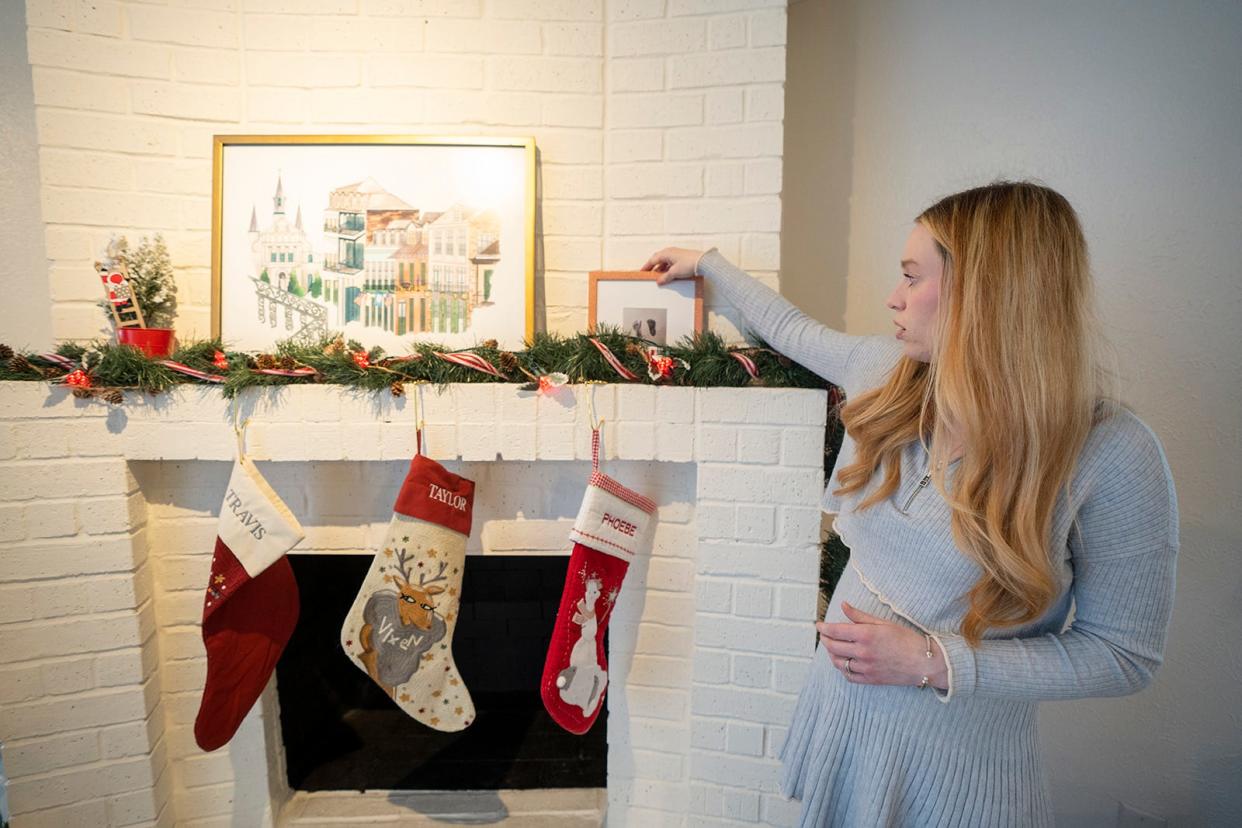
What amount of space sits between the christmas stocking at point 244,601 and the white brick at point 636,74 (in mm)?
1286

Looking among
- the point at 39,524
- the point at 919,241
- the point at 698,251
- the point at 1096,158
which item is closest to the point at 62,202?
the point at 39,524

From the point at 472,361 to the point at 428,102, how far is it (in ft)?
2.35

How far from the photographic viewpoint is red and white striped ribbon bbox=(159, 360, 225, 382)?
1406 mm

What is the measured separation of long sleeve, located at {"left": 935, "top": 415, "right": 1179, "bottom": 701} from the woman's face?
302mm

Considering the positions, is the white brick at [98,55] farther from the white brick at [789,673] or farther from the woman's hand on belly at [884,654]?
the white brick at [789,673]

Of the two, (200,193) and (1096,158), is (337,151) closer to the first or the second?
(200,193)

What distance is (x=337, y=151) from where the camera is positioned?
1535 millimetres

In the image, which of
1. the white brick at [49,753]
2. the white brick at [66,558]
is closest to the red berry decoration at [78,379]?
the white brick at [66,558]

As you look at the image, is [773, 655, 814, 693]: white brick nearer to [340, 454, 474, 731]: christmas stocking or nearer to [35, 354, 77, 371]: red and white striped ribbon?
[340, 454, 474, 731]: christmas stocking

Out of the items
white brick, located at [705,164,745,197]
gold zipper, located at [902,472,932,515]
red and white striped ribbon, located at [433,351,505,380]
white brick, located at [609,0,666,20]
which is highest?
white brick, located at [609,0,666,20]

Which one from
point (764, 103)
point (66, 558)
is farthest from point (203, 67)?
point (764, 103)

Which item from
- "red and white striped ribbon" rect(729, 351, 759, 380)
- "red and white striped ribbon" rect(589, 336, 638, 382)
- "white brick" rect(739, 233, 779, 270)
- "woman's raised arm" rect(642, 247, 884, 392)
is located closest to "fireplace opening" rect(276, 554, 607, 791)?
"red and white striped ribbon" rect(589, 336, 638, 382)

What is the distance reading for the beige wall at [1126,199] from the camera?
1.58 meters

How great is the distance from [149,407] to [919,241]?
5.62ft
